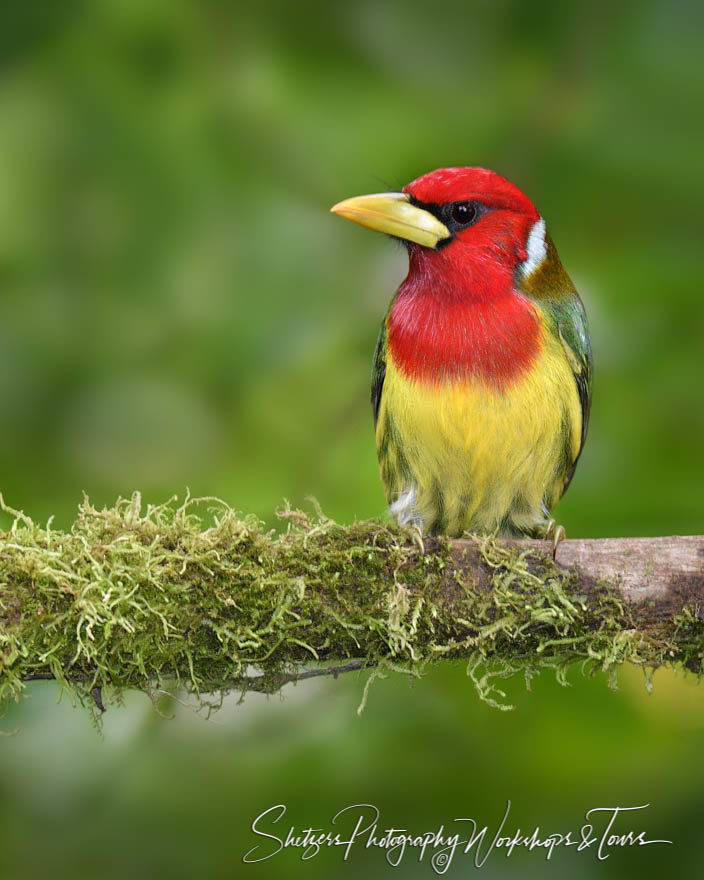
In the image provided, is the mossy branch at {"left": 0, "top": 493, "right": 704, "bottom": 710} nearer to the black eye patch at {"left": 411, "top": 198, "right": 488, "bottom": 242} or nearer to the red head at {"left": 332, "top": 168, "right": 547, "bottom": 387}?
the red head at {"left": 332, "top": 168, "right": 547, "bottom": 387}

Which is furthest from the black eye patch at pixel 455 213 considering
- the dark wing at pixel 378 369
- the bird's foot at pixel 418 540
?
the bird's foot at pixel 418 540

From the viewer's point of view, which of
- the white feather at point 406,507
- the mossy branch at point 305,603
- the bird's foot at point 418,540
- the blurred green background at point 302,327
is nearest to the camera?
the mossy branch at point 305,603

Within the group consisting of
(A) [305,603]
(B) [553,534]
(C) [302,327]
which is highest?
(C) [302,327]

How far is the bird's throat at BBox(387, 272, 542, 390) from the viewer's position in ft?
9.20

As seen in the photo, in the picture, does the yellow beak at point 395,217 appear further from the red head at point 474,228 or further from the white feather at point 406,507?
the white feather at point 406,507

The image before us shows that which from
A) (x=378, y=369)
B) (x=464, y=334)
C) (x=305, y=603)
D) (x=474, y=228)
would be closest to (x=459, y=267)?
(x=474, y=228)

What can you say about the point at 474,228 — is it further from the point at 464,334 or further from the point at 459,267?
the point at 464,334

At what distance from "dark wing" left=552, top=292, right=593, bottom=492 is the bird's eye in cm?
34

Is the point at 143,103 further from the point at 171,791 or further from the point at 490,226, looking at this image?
the point at 171,791

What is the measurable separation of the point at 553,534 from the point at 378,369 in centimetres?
73

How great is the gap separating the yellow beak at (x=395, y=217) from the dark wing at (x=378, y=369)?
11.6 inches

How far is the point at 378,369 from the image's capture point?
317 cm

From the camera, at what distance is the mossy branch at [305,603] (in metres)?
2.18

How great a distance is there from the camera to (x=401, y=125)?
3.13 meters
